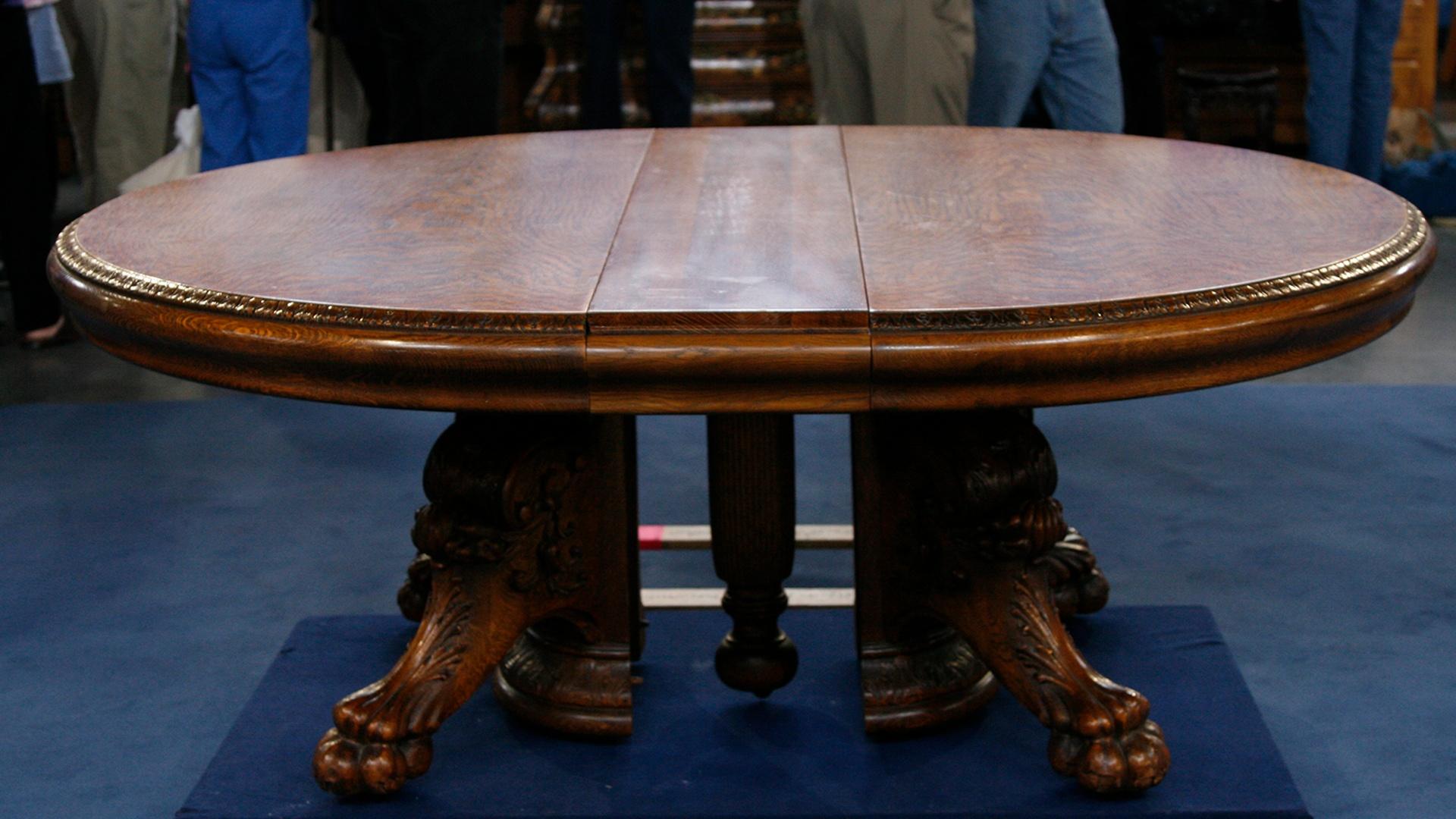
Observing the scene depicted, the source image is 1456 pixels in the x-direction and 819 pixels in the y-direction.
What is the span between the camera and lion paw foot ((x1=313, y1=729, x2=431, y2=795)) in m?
1.65

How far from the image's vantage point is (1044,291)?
1.28 metres

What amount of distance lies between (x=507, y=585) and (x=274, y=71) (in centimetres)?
256

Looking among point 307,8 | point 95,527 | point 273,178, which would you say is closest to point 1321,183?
point 273,178

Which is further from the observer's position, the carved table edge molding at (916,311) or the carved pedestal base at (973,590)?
the carved pedestal base at (973,590)

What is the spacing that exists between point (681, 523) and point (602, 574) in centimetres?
96

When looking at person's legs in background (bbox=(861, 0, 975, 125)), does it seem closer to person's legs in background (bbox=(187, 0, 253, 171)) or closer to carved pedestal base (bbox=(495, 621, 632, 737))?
person's legs in background (bbox=(187, 0, 253, 171))

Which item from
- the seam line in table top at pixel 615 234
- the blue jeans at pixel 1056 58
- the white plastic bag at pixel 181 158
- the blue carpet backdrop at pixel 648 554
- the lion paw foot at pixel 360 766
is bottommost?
the blue carpet backdrop at pixel 648 554

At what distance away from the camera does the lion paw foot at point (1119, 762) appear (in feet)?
5.32

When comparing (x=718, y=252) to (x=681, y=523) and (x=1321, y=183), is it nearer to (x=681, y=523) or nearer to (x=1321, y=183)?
(x=1321, y=183)

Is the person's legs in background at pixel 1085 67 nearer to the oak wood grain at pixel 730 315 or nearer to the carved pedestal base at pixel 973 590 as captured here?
the carved pedestal base at pixel 973 590

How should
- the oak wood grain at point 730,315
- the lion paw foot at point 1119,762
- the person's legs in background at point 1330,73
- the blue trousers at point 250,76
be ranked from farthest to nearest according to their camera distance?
the person's legs in background at point 1330,73
the blue trousers at point 250,76
the lion paw foot at point 1119,762
the oak wood grain at point 730,315

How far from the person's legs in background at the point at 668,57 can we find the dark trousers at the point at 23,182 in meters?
1.50

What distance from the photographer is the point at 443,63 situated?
372 centimetres

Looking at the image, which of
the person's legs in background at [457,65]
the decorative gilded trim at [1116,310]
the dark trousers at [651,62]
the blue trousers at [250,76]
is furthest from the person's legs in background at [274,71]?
the decorative gilded trim at [1116,310]
